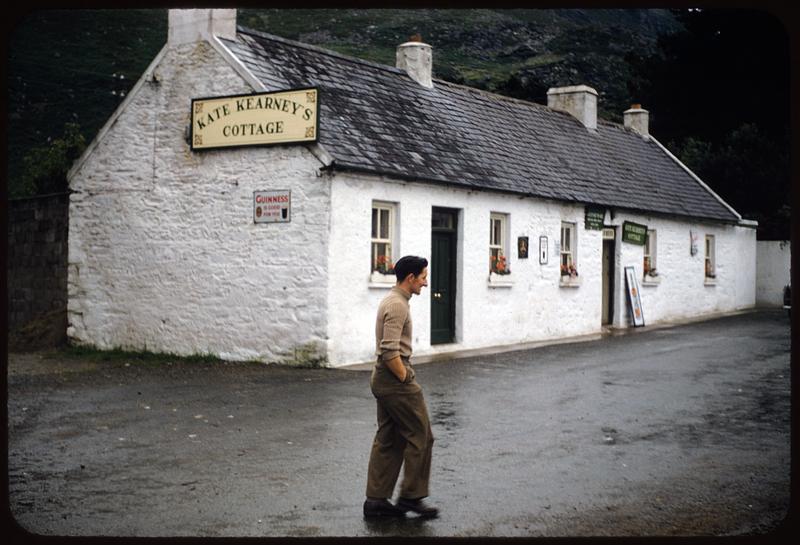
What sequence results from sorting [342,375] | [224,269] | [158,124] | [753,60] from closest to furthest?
[342,375] < [224,269] < [158,124] < [753,60]

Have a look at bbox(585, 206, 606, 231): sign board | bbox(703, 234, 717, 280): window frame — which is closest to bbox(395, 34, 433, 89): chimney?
bbox(585, 206, 606, 231): sign board

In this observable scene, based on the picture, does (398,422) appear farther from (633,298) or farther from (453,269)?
(633,298)

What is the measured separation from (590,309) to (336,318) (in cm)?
932

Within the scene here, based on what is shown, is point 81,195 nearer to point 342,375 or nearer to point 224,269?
point 224,269

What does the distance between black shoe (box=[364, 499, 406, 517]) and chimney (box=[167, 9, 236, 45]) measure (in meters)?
12.4

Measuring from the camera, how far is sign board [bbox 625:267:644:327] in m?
→ 25.4

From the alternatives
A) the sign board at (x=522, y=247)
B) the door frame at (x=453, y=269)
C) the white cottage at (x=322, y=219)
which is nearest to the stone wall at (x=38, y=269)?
the white cottage at (x=322, y=219)

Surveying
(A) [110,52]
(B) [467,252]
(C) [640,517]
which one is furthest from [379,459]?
(A) [110,52]

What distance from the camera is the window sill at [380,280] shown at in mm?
17031

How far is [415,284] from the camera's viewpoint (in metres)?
7.30

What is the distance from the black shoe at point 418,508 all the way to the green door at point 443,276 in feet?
39.0

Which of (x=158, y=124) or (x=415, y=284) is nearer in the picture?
(x=415, y=284)

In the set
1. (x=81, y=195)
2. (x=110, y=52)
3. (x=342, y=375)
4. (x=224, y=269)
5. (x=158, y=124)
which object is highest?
(x=110, y=52)

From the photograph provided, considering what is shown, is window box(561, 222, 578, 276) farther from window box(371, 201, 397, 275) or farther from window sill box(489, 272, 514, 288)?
window box(371, 201, 397, 275)
